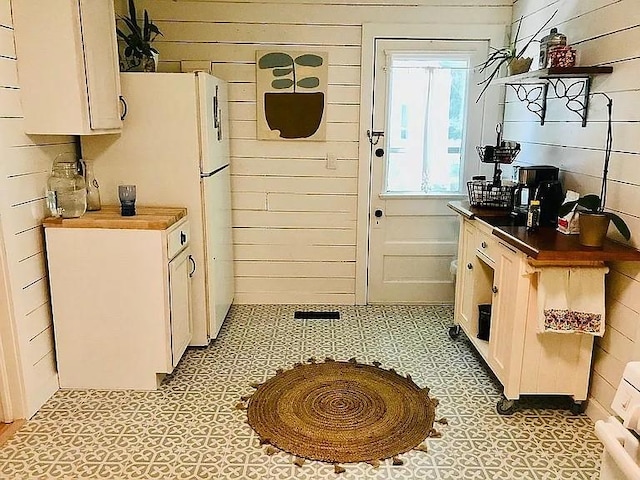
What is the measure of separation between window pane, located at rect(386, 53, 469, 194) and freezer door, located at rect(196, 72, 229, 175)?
1.21 metres

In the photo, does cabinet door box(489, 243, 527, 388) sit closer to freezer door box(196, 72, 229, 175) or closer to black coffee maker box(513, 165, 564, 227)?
black coffee maker box(513, 165, 564, 227)

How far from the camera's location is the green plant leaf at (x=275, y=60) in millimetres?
3873

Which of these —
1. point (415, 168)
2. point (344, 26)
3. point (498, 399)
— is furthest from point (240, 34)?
point (498, 399)

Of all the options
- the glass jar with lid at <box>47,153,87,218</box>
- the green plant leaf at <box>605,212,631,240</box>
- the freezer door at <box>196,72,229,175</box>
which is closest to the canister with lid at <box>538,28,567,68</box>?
the green plant leaf at <box>605,212,631,240</box>

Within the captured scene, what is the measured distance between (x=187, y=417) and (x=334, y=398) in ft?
2.50

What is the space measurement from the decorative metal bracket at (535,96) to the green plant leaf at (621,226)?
1.11 metres

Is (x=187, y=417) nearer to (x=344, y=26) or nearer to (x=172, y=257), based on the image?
(x=172, y=257)

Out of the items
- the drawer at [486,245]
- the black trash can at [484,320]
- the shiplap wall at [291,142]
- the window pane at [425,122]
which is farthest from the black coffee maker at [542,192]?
the shiplap wall at [291,142]

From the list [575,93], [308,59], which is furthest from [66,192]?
[575,93]

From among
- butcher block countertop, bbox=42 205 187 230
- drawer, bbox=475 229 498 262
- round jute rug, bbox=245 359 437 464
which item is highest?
butcher block countertop, bbox=42 205 187 230

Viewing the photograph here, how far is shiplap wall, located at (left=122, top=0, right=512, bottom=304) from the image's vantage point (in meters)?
3.83

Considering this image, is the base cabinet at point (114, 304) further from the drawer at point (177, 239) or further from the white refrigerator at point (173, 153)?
the white refrigerator at point (173, 153)

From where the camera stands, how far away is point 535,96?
3441 millimetres

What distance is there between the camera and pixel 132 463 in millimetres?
2334
